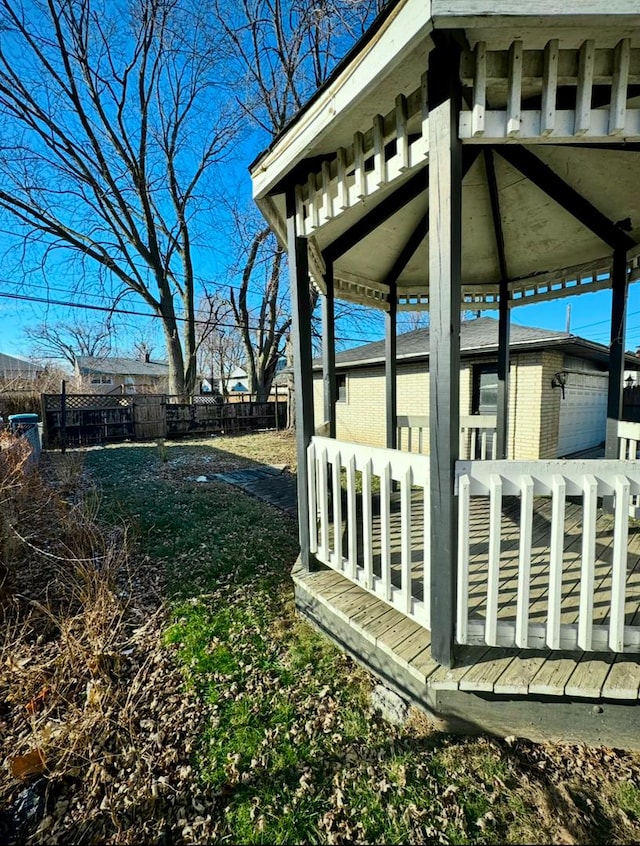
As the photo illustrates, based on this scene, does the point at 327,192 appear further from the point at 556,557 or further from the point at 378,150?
the point at 556,557

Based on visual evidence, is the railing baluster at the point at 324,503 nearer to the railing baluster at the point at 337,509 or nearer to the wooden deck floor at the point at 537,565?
the railing baluster at the point at 337,509

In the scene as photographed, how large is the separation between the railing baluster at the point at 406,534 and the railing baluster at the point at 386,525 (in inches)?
4.2

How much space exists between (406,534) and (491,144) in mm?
2316

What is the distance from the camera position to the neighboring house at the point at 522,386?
7.53 m

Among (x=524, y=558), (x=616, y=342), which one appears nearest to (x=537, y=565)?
(x=524, y=558)

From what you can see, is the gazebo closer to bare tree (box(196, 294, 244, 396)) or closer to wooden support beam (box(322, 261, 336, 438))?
wooden support beam (box(322, 261, 336, 438))

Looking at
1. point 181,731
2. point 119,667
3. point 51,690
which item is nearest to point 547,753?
point 181,731

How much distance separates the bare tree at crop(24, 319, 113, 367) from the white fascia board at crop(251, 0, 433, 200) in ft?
123

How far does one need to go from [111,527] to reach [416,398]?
7409mm

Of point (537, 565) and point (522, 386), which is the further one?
point (522, 386)

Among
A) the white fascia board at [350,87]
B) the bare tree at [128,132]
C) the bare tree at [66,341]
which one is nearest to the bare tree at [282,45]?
the bare tree at [128,132]

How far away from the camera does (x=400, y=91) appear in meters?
1.91

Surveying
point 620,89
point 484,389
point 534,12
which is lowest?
point 484,389

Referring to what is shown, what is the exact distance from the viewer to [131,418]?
43.7 ft
